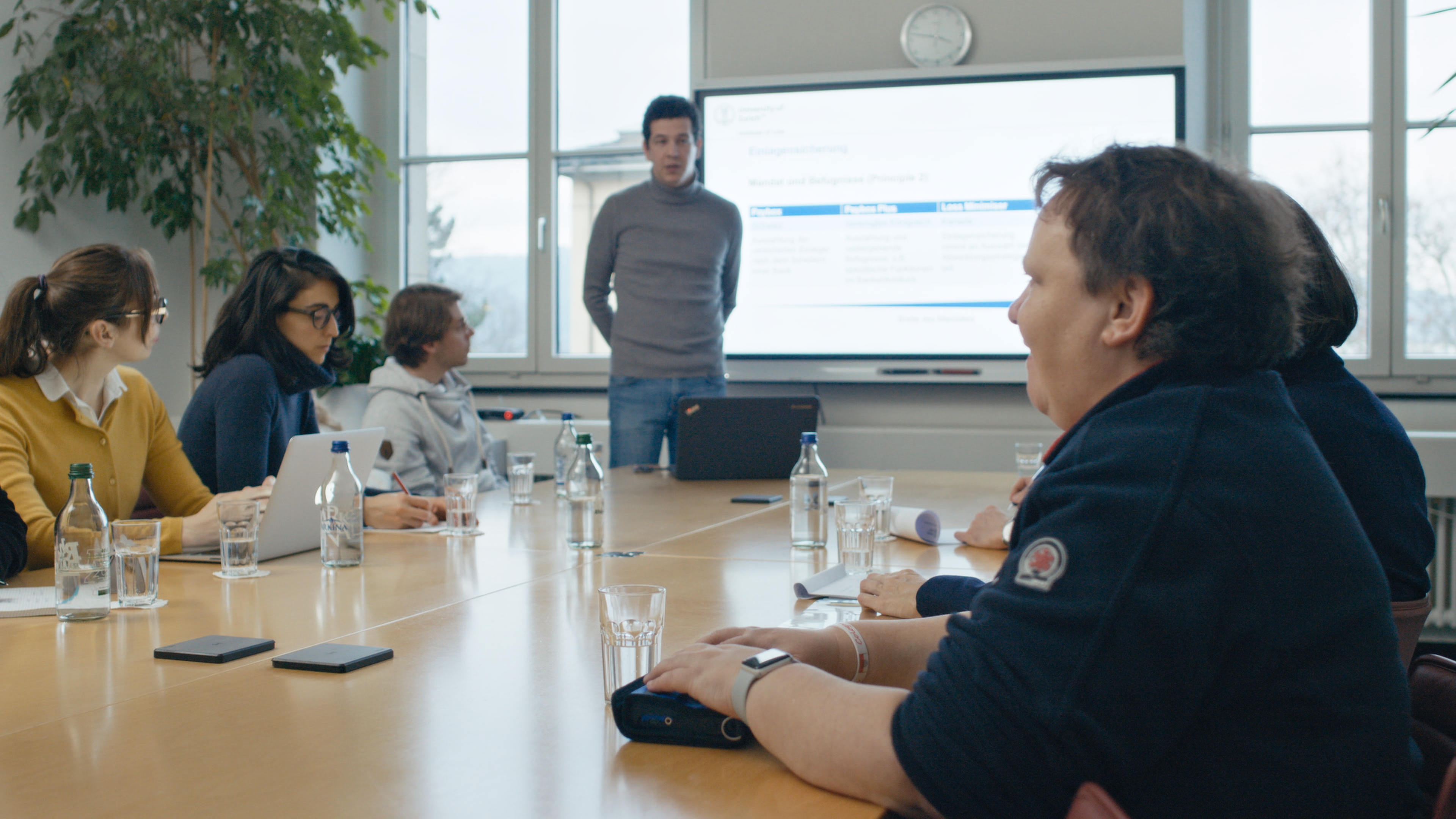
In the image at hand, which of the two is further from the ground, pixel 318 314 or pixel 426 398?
pixel 318 314

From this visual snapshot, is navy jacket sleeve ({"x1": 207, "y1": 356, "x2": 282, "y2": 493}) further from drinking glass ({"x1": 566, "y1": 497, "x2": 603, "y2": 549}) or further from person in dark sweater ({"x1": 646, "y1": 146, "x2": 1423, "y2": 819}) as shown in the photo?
person in dark sweater ({"x1": 646, "y1": 146, "x2": 1423, "y2": 819})

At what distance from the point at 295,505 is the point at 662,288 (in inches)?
87.5

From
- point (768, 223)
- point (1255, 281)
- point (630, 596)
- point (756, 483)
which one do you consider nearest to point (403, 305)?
point (756, 483)

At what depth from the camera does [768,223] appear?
4676mm

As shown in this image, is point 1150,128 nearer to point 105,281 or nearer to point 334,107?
point 334,107

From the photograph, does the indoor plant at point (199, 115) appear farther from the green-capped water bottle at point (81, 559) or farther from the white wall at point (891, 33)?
the green-capped water bottle at point (81, 559)

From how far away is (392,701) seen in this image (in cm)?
106

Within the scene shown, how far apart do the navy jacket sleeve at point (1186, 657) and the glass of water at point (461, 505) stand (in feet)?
5.06

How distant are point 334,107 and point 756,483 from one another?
2531 millimetres

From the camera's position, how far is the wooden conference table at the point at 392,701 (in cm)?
83

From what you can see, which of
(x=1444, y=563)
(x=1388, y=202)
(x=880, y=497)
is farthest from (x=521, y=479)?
(x=1388, y=202)

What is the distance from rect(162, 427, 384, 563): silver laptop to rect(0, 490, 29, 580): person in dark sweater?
0.68 feet

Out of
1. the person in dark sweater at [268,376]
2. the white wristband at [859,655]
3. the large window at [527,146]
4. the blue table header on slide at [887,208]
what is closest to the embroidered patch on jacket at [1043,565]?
the white wristband at [859,655]

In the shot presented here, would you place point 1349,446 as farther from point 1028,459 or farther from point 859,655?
point 1028,459
